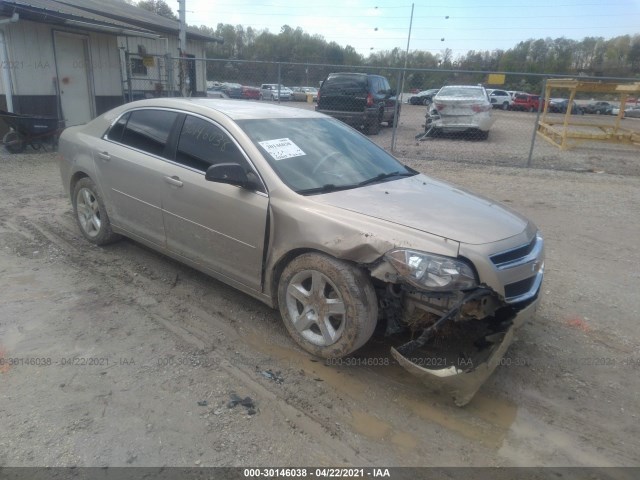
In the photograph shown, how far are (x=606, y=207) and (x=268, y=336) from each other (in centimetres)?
642

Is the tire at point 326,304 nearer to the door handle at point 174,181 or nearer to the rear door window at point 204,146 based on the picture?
the rear door window at point 204,146

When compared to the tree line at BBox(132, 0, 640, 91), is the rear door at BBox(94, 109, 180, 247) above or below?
below

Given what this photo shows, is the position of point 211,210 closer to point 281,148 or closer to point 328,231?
point 281,148

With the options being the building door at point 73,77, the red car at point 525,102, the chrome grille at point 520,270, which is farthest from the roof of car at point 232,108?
the red car at point 525,102

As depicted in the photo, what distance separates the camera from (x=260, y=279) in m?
3.47

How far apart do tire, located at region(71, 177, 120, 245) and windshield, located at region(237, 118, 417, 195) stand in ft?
6.73

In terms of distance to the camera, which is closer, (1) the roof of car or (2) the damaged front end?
(2) the damaged front end

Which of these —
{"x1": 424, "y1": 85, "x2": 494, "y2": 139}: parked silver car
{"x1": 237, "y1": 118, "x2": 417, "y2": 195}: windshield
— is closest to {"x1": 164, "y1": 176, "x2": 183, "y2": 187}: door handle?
{"x1": 237, "y1": 118, "x2": 417, "y2": 195}: windshield

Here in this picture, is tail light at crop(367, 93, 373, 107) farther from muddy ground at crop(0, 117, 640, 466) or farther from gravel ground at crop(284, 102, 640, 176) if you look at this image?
muddy ground at crop(0, 117, 640, 466)

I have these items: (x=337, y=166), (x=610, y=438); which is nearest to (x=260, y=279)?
(x=337, y=166)

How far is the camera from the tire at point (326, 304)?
294 centimetres

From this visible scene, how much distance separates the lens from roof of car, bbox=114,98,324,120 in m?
3.93

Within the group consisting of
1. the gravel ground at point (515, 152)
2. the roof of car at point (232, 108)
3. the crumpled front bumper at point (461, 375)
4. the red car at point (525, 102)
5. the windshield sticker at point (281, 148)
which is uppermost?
the roof of car at point (232, 108)

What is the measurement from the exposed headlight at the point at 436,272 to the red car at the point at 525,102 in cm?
3841
